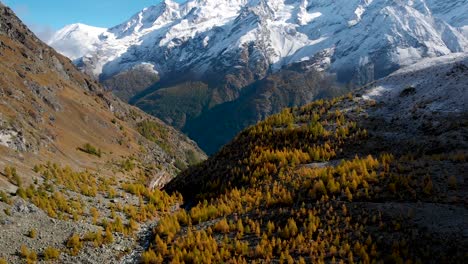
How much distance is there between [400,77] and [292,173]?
A: 1041 inches

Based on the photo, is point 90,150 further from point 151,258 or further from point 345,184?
point 345,184

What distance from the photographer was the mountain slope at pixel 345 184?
86.3 feet

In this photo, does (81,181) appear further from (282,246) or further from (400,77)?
(400,77)

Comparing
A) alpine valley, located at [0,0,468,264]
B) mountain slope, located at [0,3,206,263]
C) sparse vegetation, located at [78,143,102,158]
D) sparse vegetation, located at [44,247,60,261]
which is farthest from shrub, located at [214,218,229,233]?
sparse vegetation, located at [78,143,102,158]

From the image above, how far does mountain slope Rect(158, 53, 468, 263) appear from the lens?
2631 centimetres

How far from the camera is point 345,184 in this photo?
3319cm

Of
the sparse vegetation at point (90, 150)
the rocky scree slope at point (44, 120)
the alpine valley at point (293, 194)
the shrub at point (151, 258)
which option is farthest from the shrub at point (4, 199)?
the sparse vegetation at point (90, 150)

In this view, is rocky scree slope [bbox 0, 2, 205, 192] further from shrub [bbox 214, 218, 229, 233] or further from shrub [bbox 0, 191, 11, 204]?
shrub [bbox 214, 218, 229, 233]

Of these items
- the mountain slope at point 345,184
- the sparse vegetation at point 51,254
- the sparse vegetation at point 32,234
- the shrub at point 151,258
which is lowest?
the mountain slope at point 345,184

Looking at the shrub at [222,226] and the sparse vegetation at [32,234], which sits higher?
the sparse vegetation at [32,234]

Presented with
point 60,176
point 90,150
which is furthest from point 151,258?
point 90,150

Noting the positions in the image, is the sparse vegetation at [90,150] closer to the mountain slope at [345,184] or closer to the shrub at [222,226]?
the mountain slope at [345,184]

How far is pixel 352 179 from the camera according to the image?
3384 cm

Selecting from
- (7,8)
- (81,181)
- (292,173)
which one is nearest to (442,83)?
(292,173)
